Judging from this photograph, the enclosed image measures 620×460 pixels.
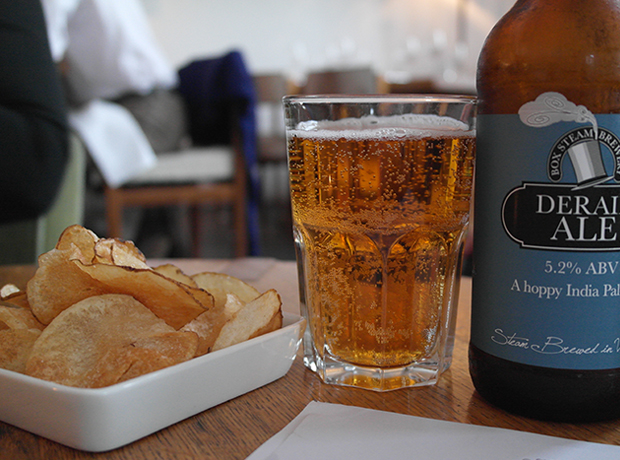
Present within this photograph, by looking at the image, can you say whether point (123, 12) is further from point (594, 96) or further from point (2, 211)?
point (594, 96)

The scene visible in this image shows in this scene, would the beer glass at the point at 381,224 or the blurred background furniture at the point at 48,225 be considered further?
the blurred background furniture at the point at 48,225

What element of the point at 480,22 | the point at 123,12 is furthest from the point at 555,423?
the point at 480,22

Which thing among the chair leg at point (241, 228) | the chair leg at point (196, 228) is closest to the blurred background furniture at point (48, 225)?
the chair leg at point (241, 228)

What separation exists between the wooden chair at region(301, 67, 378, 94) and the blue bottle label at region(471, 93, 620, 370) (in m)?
3.40

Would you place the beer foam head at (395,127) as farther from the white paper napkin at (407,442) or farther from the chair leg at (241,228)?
the chair leg at (241,228)

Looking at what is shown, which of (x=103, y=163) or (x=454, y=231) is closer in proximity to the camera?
(x=454, y=231)

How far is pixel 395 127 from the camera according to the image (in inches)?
18.3

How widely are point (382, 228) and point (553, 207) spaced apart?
0.45ft

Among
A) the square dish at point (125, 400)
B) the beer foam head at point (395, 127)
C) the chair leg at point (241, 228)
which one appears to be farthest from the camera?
the chair leg at point (241, 228)

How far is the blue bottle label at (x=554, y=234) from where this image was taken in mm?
388

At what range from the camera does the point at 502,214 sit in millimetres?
428

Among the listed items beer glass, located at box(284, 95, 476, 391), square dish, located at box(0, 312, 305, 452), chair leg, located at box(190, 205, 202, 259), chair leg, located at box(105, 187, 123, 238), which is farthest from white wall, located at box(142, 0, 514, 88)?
square dish, located at box(0, 312, 305, 452)

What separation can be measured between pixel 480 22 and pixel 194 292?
629cm

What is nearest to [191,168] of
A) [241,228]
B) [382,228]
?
[241,228]
